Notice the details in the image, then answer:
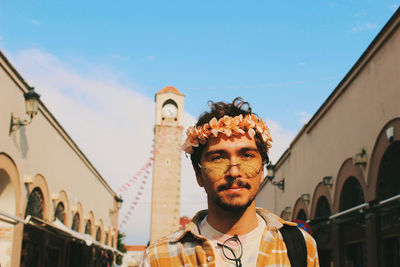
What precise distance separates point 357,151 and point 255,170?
8.32 m

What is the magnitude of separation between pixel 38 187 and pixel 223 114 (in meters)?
10.2

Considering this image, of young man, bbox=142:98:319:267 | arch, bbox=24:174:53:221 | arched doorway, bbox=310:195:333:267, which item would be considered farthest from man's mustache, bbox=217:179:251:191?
arched doorway, bbox=310:195:333:267

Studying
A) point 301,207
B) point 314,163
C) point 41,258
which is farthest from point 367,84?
point 41,258

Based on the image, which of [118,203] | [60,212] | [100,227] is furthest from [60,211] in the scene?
[118,203]

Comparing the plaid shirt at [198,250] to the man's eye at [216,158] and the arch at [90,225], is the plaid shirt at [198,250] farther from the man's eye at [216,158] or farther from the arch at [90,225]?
the arch at [90,225]

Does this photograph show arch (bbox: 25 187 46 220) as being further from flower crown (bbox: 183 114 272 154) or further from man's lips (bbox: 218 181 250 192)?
man's lips (bbox: 218 181 250 192)

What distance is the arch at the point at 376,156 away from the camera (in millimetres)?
8211

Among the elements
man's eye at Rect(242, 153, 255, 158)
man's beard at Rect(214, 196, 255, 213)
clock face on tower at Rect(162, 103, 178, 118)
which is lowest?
man's beard at Rect(214, 196, 255, 213)

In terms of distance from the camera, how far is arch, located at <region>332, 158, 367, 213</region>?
9.73 metres

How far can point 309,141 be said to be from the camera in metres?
14.8

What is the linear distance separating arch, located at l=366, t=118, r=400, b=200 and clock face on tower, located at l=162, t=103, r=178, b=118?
33343 millimetres

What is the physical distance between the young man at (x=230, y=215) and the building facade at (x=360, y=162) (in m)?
5.62

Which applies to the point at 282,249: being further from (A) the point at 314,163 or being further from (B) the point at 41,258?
(A) the point at 314,163

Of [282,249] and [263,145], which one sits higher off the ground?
[263,145]
